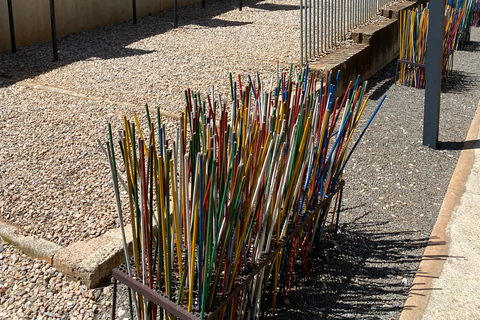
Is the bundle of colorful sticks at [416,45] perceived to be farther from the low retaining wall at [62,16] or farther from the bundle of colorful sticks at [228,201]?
the low retaining wall at [62,16]

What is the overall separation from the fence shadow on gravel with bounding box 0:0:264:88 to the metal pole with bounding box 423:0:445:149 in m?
3.77

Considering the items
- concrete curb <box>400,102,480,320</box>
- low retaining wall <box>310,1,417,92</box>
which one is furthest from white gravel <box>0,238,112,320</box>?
low retaining wall <box>310,1,417,92</box>

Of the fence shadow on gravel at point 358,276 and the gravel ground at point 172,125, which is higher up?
the gravel ground at point 172,125

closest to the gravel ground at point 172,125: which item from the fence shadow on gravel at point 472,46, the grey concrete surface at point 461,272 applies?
the grey concrete surface at point 461,272

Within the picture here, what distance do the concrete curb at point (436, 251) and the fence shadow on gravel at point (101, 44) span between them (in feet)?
14.5

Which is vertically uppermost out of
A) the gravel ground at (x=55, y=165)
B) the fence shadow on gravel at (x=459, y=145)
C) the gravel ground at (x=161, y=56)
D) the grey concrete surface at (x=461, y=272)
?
the gravel ground at (x=161, y=56)

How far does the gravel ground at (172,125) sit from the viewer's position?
9.39 feet

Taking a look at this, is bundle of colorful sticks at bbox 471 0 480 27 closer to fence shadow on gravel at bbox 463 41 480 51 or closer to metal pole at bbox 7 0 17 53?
fence shadow on gravel at bbox 463 41 480 51

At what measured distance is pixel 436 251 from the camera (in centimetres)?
323

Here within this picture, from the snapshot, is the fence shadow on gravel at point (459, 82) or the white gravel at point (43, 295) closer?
the white gravel at point (43, 295)

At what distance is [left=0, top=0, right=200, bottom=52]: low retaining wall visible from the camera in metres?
7.64

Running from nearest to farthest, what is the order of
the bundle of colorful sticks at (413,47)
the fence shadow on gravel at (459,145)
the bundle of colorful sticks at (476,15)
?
the fence shadow on gravel at (459,145)
the bundle of colorful sticks at (413,47)
the bundle of colorful sticks at (476,15)

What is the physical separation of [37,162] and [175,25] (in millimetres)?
5124

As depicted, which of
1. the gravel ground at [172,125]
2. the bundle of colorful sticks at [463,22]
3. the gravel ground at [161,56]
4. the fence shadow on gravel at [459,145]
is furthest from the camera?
the bundle of colorful sticks at [463,22]
